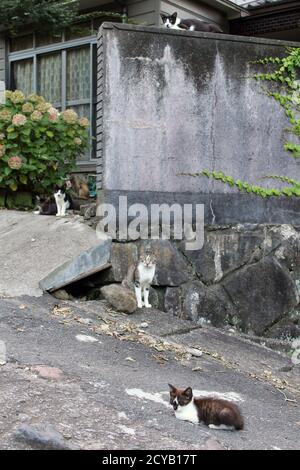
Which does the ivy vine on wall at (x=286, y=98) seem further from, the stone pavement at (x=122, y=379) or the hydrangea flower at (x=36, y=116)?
the hydrangea flower at (x=36, y=116)

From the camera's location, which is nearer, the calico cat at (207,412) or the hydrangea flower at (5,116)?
the calico cat at (207,412)

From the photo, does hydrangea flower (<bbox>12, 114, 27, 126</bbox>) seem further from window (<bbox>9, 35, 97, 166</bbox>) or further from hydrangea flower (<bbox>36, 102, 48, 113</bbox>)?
window (<bbox>9, 35, 97, 166</bbox>)

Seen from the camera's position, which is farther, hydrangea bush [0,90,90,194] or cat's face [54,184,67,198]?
hydrangea bush [0,90,90,194]

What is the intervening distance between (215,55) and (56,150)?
2.68 metres

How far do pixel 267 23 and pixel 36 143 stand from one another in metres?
5.71

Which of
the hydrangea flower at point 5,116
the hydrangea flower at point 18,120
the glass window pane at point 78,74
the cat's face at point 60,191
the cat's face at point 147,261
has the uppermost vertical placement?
the glass window pane at point 78,74

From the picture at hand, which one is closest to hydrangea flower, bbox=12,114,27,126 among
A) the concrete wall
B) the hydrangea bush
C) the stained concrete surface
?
the hydrangea bush

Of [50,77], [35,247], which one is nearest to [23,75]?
[50,77]

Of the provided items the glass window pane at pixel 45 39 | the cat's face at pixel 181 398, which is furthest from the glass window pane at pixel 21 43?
the cat's face at pixel 181 398

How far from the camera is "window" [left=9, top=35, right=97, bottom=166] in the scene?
10.8 metres

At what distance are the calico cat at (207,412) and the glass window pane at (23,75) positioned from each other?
9170 millimetres

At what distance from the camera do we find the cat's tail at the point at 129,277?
6457 millimetres

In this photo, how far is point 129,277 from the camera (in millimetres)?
6500
